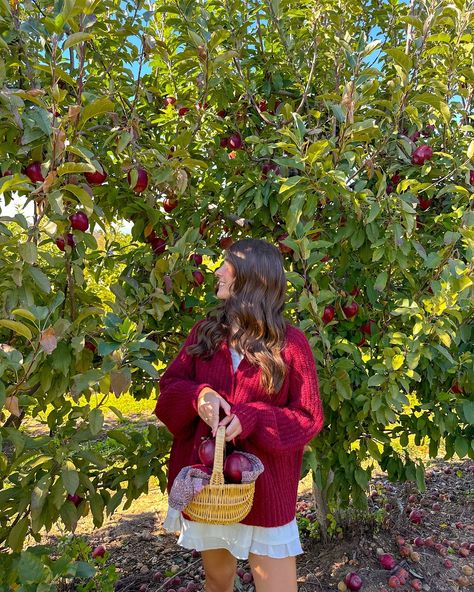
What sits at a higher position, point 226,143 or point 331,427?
point 226,143

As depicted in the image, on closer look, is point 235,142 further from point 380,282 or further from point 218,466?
point 218,466

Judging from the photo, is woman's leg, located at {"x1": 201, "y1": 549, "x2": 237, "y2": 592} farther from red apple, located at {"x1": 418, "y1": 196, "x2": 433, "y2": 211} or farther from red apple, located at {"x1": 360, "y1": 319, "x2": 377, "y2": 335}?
red apple, located at {"x1": 418, "y1": 196, "x2": 433, "y2": 211}

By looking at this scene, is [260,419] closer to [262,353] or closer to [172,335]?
[262,353]

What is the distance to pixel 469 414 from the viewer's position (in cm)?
224

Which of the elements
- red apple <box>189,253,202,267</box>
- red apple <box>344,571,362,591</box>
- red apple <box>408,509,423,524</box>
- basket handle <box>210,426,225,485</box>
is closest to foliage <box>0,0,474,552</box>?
red apple <box>189,253,202,267</box>

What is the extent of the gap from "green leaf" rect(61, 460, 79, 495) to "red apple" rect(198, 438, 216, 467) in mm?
393

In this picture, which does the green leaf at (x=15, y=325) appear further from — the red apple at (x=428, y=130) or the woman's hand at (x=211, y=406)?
the red apple at (x=428, y=130)

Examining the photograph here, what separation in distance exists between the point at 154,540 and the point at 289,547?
178cm

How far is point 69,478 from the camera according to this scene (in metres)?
1.71

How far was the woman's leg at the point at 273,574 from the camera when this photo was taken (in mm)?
→ 1789

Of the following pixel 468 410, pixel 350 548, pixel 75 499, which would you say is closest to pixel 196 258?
pixel 75 499

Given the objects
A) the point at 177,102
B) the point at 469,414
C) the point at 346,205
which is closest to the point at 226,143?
the point at 177,102

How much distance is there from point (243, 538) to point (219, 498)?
34cm

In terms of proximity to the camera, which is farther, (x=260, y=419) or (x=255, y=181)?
(x=255, y=181)
